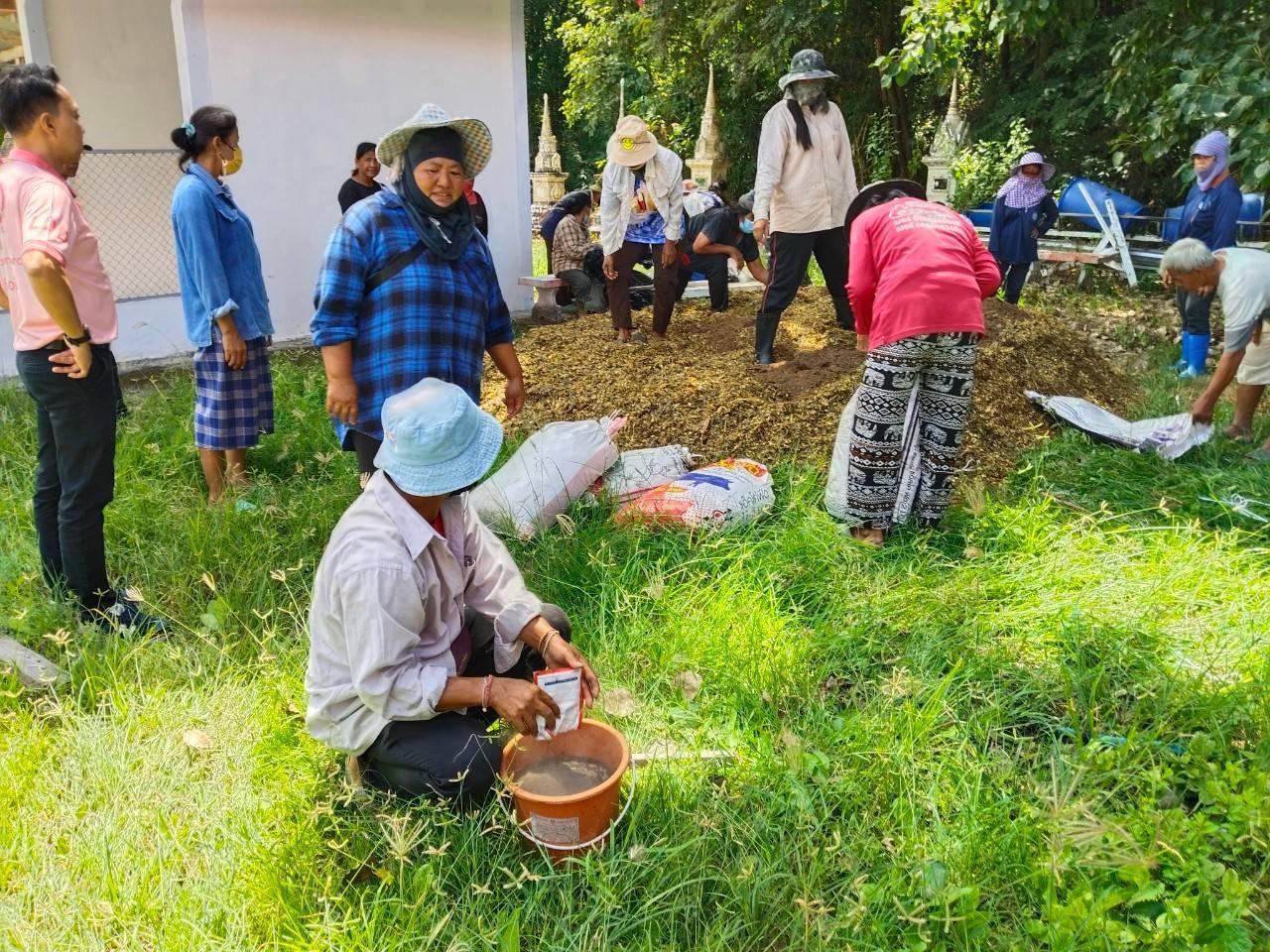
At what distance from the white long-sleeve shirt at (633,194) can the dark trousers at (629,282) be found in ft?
0.32

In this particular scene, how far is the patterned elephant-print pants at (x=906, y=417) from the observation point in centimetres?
359

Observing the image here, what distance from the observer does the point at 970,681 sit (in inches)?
108

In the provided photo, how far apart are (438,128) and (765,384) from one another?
110 inches

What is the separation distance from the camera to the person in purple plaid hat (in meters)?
8.29

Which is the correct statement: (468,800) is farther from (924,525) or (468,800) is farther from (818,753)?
(924,525)

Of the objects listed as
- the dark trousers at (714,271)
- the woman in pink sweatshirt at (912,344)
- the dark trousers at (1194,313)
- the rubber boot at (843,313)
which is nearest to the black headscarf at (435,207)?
the woman in pink sweatshirt at (912,344)

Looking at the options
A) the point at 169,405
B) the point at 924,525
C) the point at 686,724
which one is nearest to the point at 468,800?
the point at 686,724

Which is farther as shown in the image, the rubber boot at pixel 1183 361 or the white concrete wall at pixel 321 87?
the white concrete wall at pixel 321 87

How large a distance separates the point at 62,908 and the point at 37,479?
1.73 m

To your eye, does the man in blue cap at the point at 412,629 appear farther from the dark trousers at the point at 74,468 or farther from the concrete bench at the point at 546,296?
the concrete bench at the point at 546,296

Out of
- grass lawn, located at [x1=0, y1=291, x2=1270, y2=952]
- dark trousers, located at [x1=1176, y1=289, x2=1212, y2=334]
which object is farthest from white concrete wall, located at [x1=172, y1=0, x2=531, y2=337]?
dark trousers, located at [x1=1176, y1=289, x2=1212, y2=334]

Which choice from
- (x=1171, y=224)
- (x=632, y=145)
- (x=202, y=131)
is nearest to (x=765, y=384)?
(x=632, y=145)

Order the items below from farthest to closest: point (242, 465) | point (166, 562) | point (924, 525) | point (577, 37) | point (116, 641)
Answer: point (577, 37), point (242, 465), point (924, 525), point (166, 562), point (116, 641)

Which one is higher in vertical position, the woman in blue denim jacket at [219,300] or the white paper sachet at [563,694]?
the woman in blue denim jacket at [219,300]
